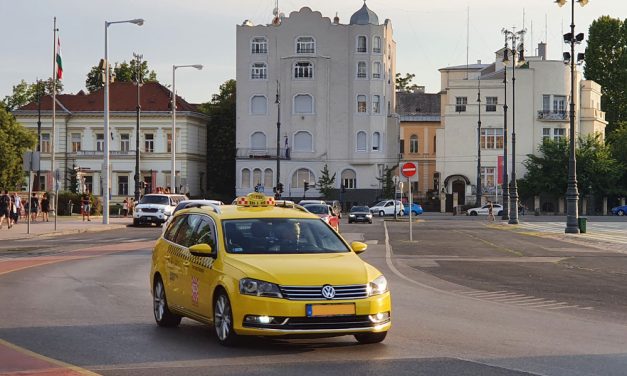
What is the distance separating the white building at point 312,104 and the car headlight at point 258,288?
3453 inches

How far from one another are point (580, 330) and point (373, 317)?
380cm

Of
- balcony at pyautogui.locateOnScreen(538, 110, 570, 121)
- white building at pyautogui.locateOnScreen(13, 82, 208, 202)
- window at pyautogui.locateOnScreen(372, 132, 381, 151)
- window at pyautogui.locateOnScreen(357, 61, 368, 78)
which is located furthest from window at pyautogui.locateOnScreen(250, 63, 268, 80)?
balcony at pyautogui.locateOnScreen(538, 110, 570, 121)

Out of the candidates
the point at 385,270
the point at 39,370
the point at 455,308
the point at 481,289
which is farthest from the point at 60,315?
the point at 385,270

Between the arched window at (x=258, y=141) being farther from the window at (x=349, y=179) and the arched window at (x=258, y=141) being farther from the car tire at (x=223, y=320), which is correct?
the car tire at (x=223, y=320)

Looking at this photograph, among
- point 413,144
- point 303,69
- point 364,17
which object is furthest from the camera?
point 413,144

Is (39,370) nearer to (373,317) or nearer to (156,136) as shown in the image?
(373,317)

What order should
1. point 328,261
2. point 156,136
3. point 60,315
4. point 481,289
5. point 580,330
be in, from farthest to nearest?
point 156,136
point 481,289
point 60,315
point 580,330
point 328,261

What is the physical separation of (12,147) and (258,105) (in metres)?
23.7

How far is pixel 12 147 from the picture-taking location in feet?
296

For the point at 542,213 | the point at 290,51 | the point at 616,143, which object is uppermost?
the point at 290,51

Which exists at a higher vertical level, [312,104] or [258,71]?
[258,71]

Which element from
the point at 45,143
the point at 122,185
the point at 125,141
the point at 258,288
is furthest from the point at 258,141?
the point at 258,288

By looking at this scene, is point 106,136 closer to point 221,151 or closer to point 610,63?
point 221,151

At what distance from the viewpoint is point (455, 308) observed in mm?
15867
